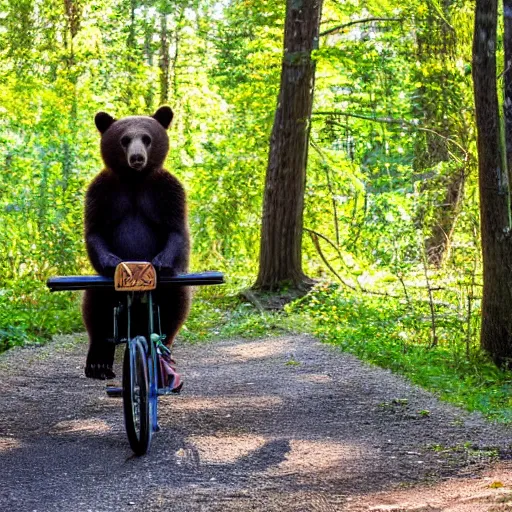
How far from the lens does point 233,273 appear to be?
16.4m

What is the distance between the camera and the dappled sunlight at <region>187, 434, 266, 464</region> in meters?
5.63

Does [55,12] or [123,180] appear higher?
[55,12]

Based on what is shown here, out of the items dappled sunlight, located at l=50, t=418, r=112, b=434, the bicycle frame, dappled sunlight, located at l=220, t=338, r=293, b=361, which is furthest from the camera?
dappled sunlight, located at l=220, t=338, r=293, b=361

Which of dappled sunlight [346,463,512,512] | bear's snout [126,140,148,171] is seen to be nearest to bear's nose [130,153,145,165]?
bear's snout [126,140,148,171]

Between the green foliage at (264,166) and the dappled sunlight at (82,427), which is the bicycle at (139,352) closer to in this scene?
the dappled sunlight at (82,427)

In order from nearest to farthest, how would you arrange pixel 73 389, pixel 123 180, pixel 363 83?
1. pixel 123 180
2. pixel 73 389
3. pixel 363 83

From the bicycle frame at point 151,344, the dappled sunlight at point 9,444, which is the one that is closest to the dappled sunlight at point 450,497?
the bicycle frame at point 151,344

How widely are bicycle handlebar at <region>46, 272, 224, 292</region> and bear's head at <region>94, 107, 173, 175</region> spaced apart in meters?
0.89

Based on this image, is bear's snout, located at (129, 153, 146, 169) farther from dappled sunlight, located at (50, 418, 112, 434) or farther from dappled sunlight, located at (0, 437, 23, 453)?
dappled sunlight, located at (0, 437, 23, 453)

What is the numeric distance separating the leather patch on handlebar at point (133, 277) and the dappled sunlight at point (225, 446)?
3.30 feet

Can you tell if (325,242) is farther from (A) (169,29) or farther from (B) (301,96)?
(A) (169,29)

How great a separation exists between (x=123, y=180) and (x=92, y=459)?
197 centimetres

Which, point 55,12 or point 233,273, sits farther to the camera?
point 55,12

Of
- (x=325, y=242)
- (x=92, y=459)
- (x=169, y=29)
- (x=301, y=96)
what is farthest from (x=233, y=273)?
(x=92, y=459)
